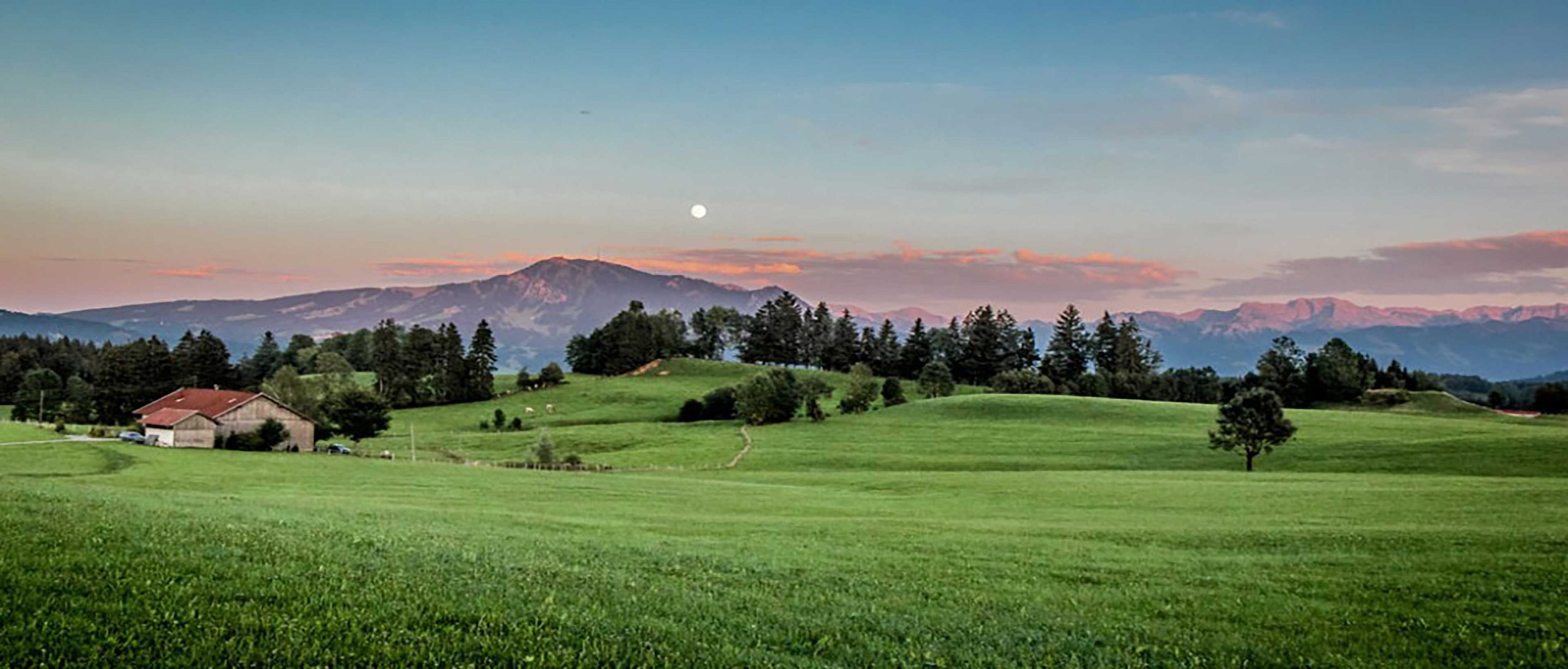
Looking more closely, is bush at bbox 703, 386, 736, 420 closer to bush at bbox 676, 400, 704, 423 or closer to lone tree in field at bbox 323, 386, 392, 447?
bush at bbox 676, 400, 704, 423

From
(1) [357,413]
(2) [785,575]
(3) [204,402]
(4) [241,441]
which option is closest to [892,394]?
(1) [357,413]

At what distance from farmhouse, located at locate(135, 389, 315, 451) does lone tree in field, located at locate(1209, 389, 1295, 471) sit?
93.7 m

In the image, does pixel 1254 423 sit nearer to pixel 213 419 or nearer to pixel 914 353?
pixel 213 419

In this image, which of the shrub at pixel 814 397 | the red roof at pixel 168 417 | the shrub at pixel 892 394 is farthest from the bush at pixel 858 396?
the red roof at pixel 168 417

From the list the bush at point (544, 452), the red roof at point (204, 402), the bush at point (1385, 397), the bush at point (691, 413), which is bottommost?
the bush at point (544, 452)

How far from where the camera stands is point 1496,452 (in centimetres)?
6781

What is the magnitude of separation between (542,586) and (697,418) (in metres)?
124

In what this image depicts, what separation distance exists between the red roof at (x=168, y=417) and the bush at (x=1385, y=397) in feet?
542

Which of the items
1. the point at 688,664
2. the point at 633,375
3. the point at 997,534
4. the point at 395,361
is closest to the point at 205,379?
the point at 395,361

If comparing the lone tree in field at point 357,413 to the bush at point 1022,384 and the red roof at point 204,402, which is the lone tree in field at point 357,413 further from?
the bush at point 1022,384

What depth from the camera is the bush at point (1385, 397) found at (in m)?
141

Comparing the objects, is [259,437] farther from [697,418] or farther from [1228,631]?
[1228,631]

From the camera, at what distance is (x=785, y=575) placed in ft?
60.8

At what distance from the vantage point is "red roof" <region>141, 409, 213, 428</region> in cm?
8588
